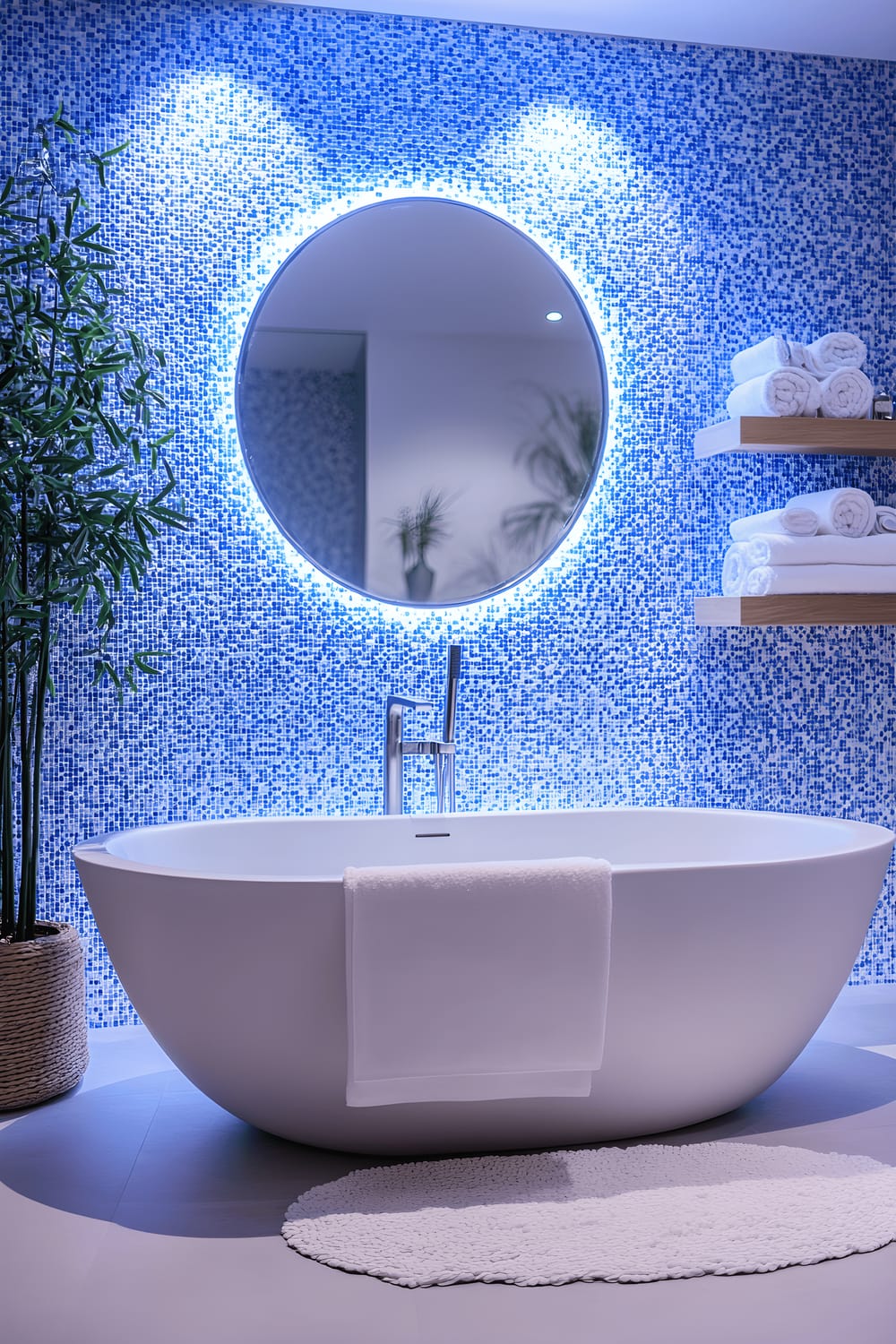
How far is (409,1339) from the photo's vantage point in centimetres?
174

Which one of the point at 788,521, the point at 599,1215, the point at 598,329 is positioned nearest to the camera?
the point at 599,1215

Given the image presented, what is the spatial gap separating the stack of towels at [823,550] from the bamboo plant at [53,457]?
1523 mm

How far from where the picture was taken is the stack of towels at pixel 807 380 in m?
3.17

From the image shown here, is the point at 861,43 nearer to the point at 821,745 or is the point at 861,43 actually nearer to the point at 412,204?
the point at 412,204

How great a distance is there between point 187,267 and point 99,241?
0.74ft

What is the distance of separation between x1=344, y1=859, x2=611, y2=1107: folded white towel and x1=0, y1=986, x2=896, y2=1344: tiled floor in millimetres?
329

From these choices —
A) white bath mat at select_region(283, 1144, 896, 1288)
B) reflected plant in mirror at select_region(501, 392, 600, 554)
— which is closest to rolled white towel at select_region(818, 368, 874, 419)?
reflected plant in mirror at select_region(501, 392, 600, 554)

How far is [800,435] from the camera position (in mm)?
3182

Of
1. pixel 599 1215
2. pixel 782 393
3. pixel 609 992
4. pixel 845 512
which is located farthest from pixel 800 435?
pixel 599 1215

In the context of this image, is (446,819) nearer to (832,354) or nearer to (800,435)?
(800,435)

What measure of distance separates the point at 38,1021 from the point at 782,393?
7.93 feet

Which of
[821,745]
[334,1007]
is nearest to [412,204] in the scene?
[821,745]

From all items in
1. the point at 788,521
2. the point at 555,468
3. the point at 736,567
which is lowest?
the point at 736,567

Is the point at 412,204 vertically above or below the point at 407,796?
above
